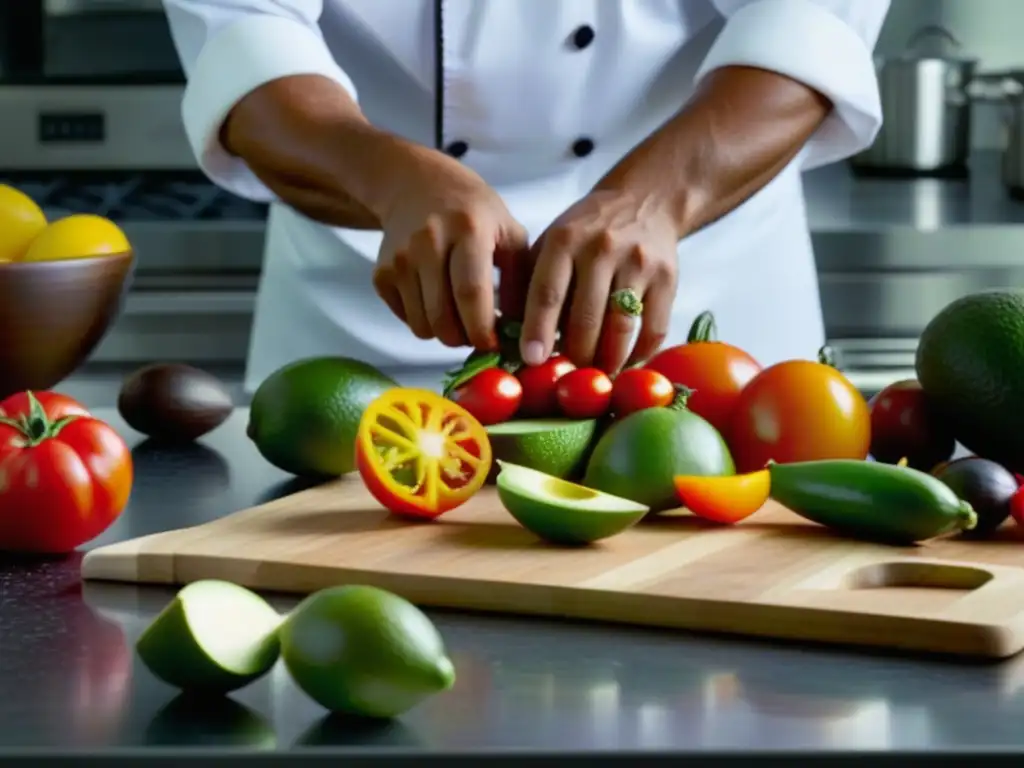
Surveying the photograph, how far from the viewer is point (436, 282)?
45.1 inches

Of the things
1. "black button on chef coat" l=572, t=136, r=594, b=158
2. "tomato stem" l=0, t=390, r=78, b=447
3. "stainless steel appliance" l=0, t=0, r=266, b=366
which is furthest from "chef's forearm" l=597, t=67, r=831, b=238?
"stainless steel appliance" l=0, t=0, r=266, b=366

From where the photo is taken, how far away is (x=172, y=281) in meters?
2.17

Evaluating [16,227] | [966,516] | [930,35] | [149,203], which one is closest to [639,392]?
[966,516]

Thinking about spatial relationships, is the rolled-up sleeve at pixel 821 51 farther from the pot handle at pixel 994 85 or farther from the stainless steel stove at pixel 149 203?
the pot handle at pixel 994 85

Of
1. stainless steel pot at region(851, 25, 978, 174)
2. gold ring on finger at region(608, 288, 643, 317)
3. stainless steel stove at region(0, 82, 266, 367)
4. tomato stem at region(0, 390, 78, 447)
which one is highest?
gold ring on finger at region(608, 288, 643, 317)

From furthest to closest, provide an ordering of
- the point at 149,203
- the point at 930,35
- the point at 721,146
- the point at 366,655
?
the point at 930,35 < the point at 149,203 < the point at 721,146 < the point at 366,655

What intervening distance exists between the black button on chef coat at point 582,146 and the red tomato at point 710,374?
487mm

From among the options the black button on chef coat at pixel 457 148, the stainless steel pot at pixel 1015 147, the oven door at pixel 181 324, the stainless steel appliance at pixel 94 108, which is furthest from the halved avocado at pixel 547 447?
the stainless steel pot at pixel 1015 147

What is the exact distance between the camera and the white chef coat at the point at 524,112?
58.3 inches

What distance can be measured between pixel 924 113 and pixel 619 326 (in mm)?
1541

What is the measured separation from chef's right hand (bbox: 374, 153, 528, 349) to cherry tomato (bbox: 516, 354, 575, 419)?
3 cm

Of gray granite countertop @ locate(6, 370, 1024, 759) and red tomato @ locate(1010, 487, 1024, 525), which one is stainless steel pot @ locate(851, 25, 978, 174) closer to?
red tomato @ locate(1010, 487, 1024, 525)

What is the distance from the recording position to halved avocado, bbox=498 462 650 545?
0.92m

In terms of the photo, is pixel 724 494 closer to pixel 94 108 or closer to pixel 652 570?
pixel 652 570
